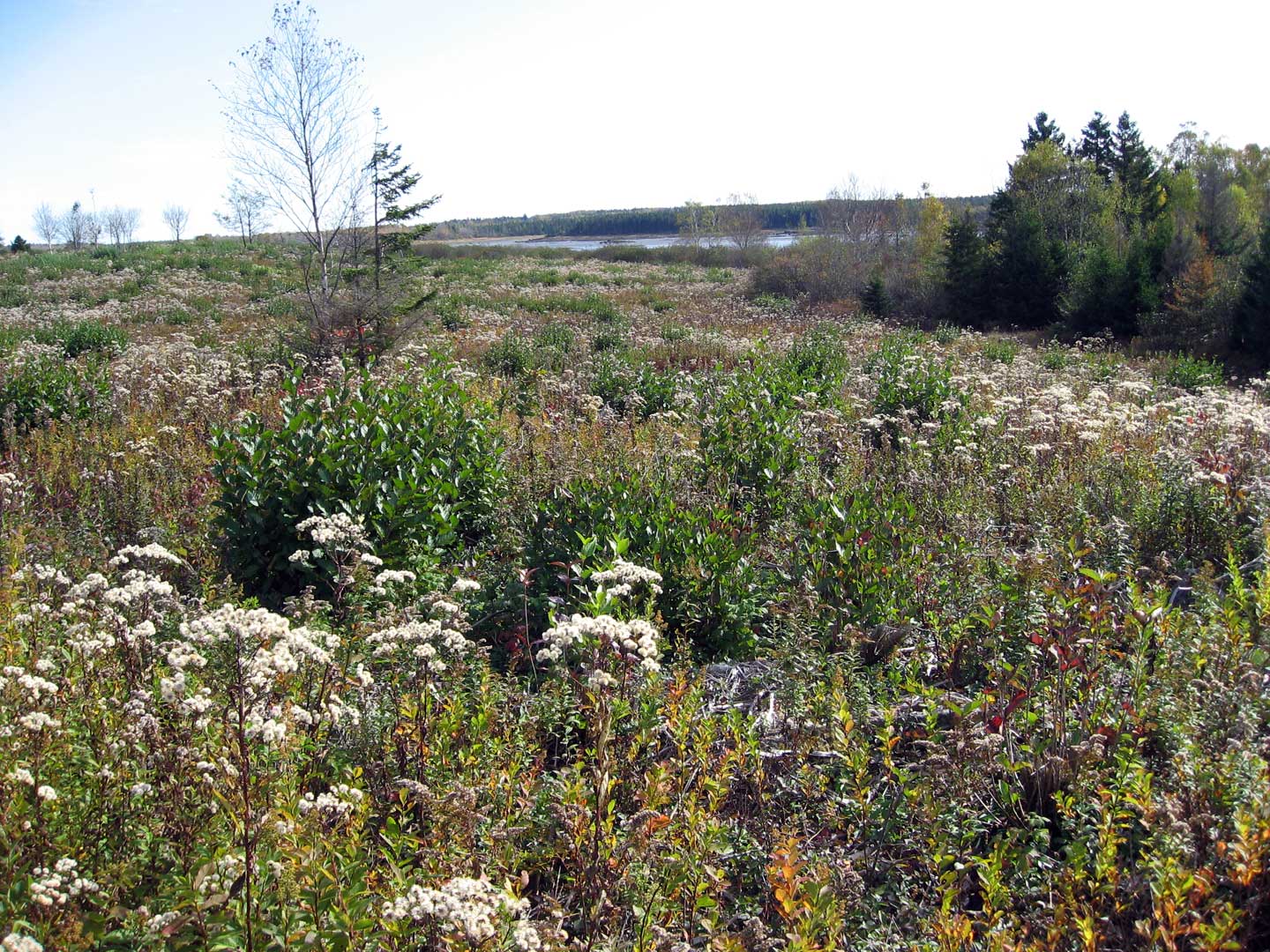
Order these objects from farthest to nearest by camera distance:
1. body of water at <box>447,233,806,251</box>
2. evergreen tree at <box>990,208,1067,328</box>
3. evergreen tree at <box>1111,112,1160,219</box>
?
body of water at <box>447,233,806,251</box>, evergreen tree at <box>1111,112,1160,219</box>, evergreen tree at <box>990,208,1067,328</box>

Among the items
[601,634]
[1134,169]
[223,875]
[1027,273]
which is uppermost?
[1134,169]

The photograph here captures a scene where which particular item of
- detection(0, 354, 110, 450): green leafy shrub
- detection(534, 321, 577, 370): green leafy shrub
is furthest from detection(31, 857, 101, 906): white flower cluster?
detection(534, 321, 577, 370): green leafy shrub

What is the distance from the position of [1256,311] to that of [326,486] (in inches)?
764

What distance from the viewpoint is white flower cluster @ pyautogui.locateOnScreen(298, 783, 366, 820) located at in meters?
2.11

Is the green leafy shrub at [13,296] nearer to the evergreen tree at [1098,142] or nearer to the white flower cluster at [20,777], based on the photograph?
the white flower cluster at [20,777]

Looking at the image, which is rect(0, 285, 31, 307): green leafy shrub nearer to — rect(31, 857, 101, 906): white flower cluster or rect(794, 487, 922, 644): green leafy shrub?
rect(794, 487, 922, 644): green leafy shrub

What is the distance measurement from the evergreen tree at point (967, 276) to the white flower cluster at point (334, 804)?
26961mm

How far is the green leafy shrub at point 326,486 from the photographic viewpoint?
5.02 metres

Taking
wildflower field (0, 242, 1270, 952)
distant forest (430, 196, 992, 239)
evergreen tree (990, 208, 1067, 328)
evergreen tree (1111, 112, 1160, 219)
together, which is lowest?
wildflower field (0, 242, 1270, 952)

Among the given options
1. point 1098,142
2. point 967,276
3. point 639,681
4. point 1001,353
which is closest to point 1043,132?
point 1098,142

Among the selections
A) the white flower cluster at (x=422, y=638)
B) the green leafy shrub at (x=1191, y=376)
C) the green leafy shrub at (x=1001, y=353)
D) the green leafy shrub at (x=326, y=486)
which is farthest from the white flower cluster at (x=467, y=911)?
the green leafy shrub at (x=1001, y=353)

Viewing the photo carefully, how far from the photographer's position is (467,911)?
1.71 meters

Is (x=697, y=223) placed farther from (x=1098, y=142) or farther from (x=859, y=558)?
(x=859, y=558)

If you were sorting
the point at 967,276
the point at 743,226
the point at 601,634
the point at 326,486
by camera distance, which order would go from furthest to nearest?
the point at 743,226
the point at 967,276
the point at 326,486
the point at 601,634
